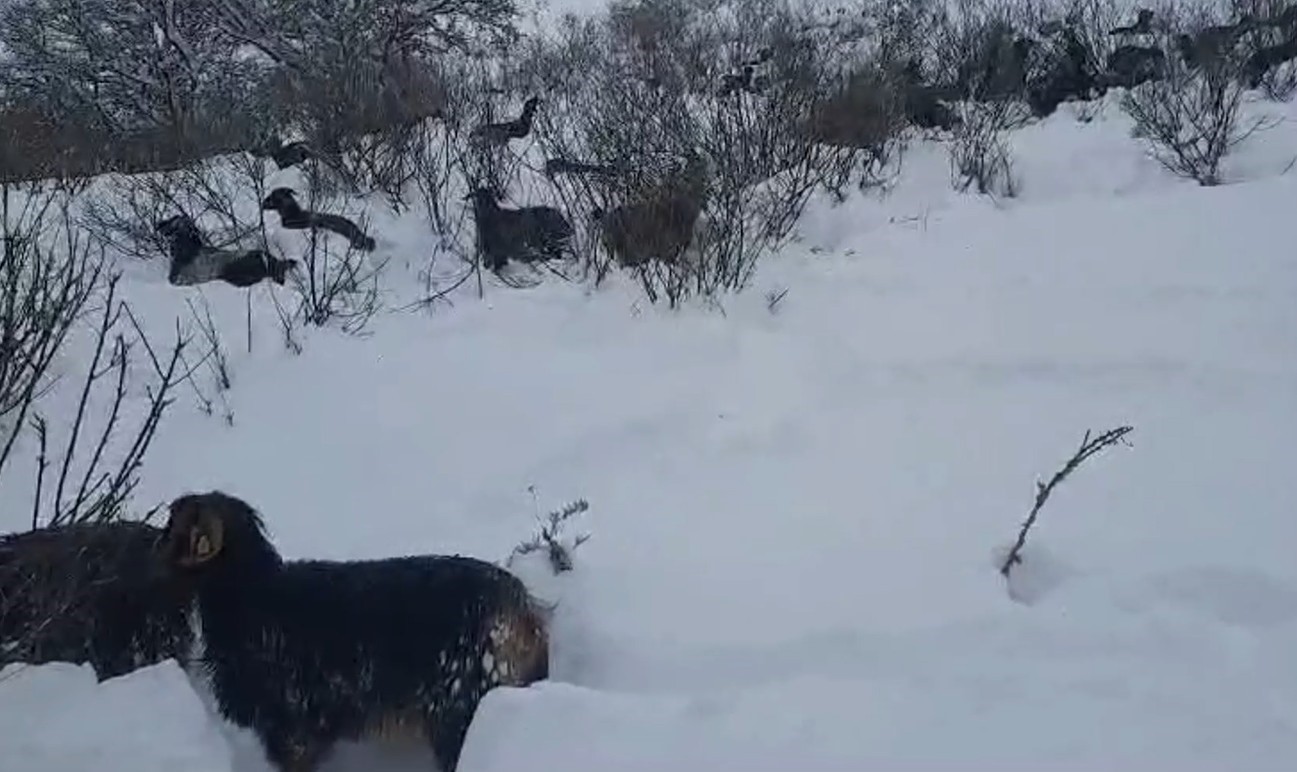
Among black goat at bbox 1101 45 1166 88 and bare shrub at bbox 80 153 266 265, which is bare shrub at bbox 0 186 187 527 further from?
black goat at bbox 1101 45 1166 88

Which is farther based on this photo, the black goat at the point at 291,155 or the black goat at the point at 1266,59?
the black goat at the point at 1266,59

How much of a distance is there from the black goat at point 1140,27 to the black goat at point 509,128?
211 inches

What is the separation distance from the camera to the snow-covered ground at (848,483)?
284cm

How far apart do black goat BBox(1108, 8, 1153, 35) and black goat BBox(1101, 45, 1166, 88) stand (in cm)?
74

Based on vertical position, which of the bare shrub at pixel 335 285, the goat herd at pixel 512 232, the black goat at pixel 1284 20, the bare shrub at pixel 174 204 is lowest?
the bare shrub at pixel 335 285

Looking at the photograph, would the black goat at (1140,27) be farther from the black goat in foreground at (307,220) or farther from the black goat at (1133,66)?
the black goat in foreground at (307,220)

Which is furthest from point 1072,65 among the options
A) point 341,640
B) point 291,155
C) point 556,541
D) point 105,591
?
point 105,591

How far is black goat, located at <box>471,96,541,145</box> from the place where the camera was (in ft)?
27.1

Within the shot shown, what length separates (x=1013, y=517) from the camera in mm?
3838

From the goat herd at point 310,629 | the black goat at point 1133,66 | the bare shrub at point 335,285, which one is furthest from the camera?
the black goat at point 1133,66

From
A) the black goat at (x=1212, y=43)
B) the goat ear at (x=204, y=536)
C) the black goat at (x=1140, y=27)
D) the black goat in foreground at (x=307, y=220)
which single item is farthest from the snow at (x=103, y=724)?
the black goat at (x=1140, y=27)

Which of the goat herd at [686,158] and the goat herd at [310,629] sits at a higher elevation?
the goat herd at [686,158]

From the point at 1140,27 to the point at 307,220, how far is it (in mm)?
7704

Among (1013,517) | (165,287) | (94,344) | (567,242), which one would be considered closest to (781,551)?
(1013,517)
